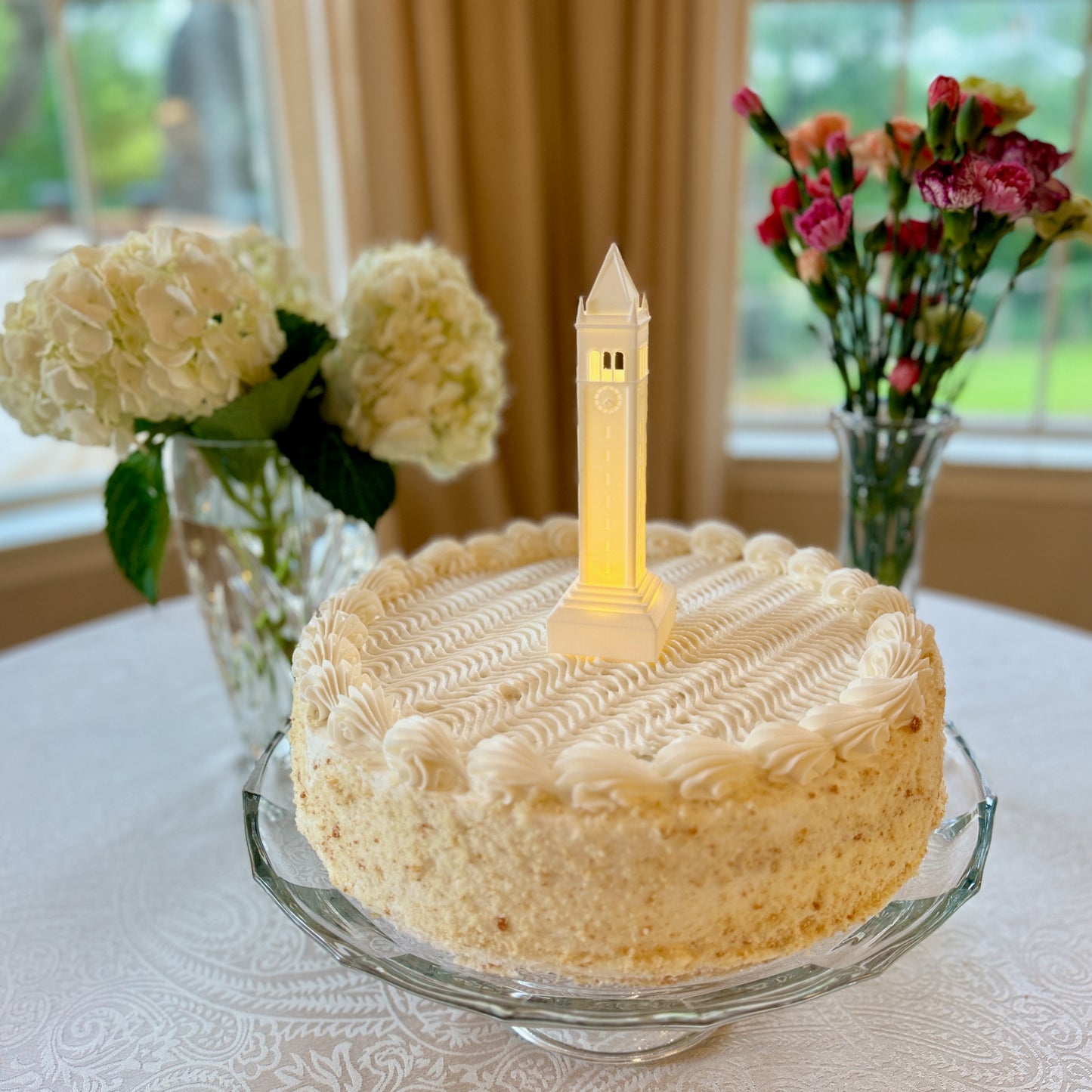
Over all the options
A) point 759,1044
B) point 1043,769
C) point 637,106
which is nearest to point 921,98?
point 637,106

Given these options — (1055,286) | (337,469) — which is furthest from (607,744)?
(1055,286)

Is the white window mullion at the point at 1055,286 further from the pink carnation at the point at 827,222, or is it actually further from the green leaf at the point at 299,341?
the green leaf at the point at 299,341

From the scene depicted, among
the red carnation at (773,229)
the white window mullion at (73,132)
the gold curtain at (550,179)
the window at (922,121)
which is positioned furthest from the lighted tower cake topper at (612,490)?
the white window mullion at (73,132)

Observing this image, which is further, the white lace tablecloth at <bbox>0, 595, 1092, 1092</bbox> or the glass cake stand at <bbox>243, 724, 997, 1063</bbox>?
the white lace tablecloth at <bbox>0, 595, 1092, 1092</bbox>

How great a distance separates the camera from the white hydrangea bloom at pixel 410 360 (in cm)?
137

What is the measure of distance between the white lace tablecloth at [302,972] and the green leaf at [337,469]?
47 centimetres

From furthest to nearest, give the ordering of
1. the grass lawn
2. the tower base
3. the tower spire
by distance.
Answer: the grass lawn < the tower base < the tower spire

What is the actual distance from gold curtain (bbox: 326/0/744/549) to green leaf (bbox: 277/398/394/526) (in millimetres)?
1484

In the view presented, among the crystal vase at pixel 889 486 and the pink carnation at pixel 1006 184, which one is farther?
the crystal vase at pixel 889 486

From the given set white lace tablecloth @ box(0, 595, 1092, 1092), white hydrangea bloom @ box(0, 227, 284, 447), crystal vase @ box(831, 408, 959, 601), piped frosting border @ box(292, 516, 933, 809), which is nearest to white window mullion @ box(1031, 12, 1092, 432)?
white lace tablecloth @ box(0, 595, 1092, 1092)

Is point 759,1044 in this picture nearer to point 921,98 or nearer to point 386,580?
point 386,580

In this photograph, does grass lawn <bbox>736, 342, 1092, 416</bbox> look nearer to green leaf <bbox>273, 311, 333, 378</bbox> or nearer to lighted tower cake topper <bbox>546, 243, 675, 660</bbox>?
green leaf <bbox>273, 311, 333, 378</bbox>

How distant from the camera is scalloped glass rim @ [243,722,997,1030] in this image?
0.91m

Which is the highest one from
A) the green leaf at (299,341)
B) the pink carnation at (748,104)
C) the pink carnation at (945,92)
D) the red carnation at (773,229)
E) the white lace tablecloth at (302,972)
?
the pink carnation at (945,92)
